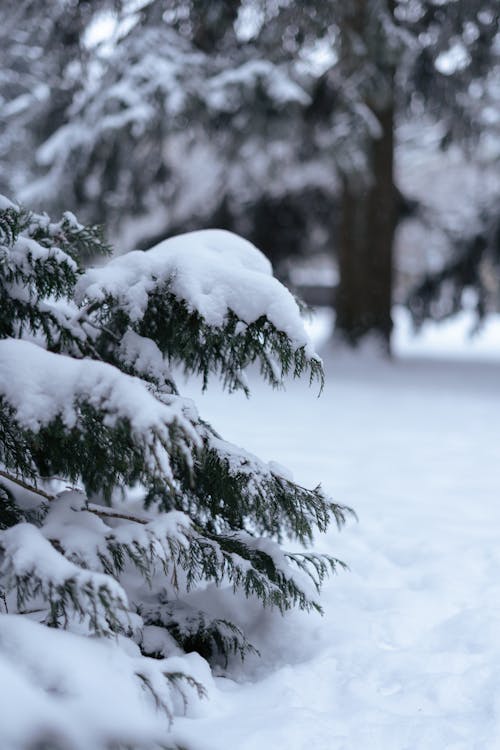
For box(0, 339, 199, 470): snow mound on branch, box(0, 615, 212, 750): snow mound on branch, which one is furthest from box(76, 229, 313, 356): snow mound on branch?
box(0, 615, 212, 750): snow mound on branch

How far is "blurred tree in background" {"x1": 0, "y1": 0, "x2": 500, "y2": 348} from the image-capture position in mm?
7816

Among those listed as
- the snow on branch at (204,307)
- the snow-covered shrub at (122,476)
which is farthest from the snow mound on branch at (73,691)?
the snow on branch at (204,307)

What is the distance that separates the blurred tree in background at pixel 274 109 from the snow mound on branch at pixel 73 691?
661 centimetres

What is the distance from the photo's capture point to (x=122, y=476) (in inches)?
87.0

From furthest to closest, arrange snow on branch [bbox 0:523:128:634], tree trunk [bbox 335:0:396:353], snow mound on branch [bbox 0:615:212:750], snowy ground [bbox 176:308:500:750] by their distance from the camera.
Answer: tree trunk [bbox 335:0:396:353] → snowy ground [bbox 176:308:500:750] → snow on branch [bbox 0:523:128:634] → snow mound on branch [bbox 0:615:212:750]

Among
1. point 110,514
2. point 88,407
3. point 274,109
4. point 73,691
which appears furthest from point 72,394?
point 274,109

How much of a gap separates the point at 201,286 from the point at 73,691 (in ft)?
3.57

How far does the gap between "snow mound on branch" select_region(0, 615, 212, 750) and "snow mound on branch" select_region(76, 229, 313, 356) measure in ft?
2.90

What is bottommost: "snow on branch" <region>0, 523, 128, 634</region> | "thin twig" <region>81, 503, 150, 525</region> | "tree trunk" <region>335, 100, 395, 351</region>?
"snow on branch" <region>0, 523, 128, 634</region>

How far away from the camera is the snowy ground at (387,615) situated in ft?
6.61

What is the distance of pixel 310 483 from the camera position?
14.1ft

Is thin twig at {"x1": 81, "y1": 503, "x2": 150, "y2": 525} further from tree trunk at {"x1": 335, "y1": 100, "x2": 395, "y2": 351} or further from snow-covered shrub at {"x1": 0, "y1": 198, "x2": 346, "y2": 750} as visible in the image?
tree trunk at {"x1": 335, "y1": 100, "x2": 395, "y2": 351}

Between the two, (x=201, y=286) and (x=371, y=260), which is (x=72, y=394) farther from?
(x=371, y=260)

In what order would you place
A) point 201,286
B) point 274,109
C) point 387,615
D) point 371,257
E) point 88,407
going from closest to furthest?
point 88,407 < point 201,286 < point 387,615 < point 274,109 < point 371,257
